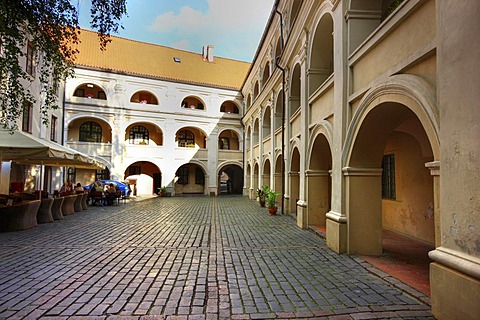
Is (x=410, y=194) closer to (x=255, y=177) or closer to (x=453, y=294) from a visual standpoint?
(x=453, y=294)

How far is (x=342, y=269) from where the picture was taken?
5352 millimetres

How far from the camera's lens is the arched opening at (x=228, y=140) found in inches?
1265

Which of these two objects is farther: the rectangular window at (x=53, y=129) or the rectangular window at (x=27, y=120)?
the rectangular window at (x=53, y=129)

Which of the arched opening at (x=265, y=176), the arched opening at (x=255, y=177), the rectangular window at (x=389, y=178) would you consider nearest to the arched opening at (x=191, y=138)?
the arched opening at (x=255, y=177)

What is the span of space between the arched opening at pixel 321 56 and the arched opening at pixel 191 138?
70.0ft

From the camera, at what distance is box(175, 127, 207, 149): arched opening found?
3012 cm

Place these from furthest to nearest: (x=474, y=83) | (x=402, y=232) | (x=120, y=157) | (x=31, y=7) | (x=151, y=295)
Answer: (x=120, y=157), (x=402, y=232), (x=31, y=7), (x=151, y=295), (x=474, y=83)

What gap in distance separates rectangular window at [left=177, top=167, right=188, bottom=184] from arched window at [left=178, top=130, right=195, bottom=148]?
2.65 meters

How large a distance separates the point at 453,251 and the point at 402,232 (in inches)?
238

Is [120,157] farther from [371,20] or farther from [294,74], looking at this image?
[371,20]

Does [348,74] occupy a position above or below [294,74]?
below

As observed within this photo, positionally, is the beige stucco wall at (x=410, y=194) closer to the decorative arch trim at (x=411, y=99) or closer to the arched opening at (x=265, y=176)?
the decorative arch trim at (x=411, y=99)

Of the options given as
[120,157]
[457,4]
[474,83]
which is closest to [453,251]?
[474,83]

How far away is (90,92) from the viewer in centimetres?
2638
